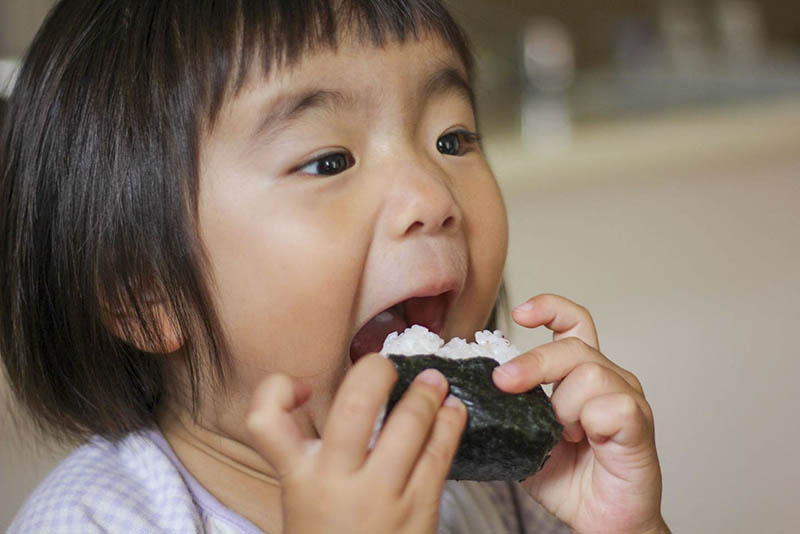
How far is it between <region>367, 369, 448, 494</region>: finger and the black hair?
33 centimetres

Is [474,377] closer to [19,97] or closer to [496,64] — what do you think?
[19,97]

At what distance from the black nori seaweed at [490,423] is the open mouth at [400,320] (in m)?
0.19

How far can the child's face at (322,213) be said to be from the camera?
1052mm

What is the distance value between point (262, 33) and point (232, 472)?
535 millimetres

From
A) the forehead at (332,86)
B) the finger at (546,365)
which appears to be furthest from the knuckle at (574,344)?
the forehead at (332,86)

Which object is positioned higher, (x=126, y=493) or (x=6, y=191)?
(x=6, y=191)

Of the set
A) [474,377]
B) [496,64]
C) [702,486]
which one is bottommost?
[702,486]

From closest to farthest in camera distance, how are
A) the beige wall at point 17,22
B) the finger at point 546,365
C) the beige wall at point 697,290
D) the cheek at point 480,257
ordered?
1. the finger at point 546,365
2. the cheek at point 480,257
3. the beige wall at point 697,290
4. the beige wall at point 17,22

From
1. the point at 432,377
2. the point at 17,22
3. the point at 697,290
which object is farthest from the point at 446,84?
the point at 17,22

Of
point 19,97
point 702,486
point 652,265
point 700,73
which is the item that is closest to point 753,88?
point 700,73

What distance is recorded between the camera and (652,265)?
2.87m

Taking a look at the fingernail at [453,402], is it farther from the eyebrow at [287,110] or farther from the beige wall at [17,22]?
the beige wall at [17,22]

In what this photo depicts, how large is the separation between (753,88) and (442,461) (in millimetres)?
3286

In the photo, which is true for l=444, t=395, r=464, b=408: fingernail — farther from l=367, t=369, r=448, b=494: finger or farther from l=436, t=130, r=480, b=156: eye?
l=436, t=130, r=480, b=156: eye
